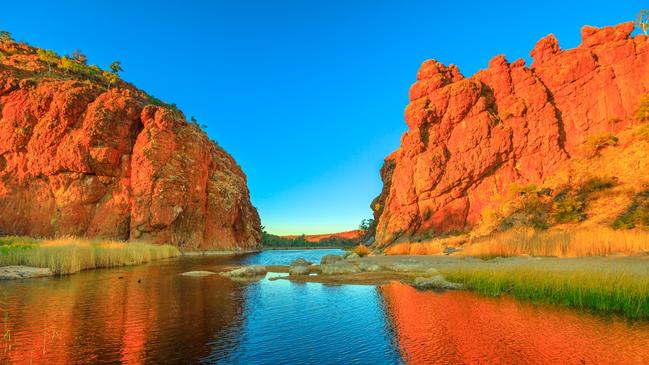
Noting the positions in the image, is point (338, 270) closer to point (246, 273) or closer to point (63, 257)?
point (246, 273)

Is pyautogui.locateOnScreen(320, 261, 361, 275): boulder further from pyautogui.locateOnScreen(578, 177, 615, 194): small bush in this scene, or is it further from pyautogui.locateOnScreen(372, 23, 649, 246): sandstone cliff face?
pyautogui.locateOnScreen(578, 177, 615, 194): small bush

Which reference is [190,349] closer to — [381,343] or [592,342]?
[381,343]

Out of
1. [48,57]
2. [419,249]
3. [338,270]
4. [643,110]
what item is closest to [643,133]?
[643,110]

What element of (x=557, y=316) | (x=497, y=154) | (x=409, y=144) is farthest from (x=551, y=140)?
(x=557, y=316)

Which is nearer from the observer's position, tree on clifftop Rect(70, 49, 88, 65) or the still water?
the still water

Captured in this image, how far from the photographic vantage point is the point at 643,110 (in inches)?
1849

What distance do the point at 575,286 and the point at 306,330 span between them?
9.80m

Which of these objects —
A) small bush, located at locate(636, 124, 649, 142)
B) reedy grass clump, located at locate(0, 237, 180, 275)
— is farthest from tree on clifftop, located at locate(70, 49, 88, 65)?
small bush, located at locate(636, 124, 649, 142)

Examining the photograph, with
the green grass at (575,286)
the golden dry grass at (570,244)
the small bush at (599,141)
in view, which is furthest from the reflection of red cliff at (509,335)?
the small bush at (599,141)

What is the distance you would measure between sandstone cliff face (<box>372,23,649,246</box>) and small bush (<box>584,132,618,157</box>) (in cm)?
304

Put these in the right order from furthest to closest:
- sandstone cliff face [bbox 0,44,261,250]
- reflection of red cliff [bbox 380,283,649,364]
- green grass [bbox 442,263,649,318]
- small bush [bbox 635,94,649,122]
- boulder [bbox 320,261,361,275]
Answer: sandstone cliff face [bbox 0,44,261,250]
small bush [bbox 635,94,649,122]
boulder [bbox 320,261,361,275]
green grass [bbox 442,263,649,318]
reflection of red cliff [bbox 380,283,649,364]

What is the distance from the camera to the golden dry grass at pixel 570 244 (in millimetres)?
22172

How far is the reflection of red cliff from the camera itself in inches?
327

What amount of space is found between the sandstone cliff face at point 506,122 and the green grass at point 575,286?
3995 cm
